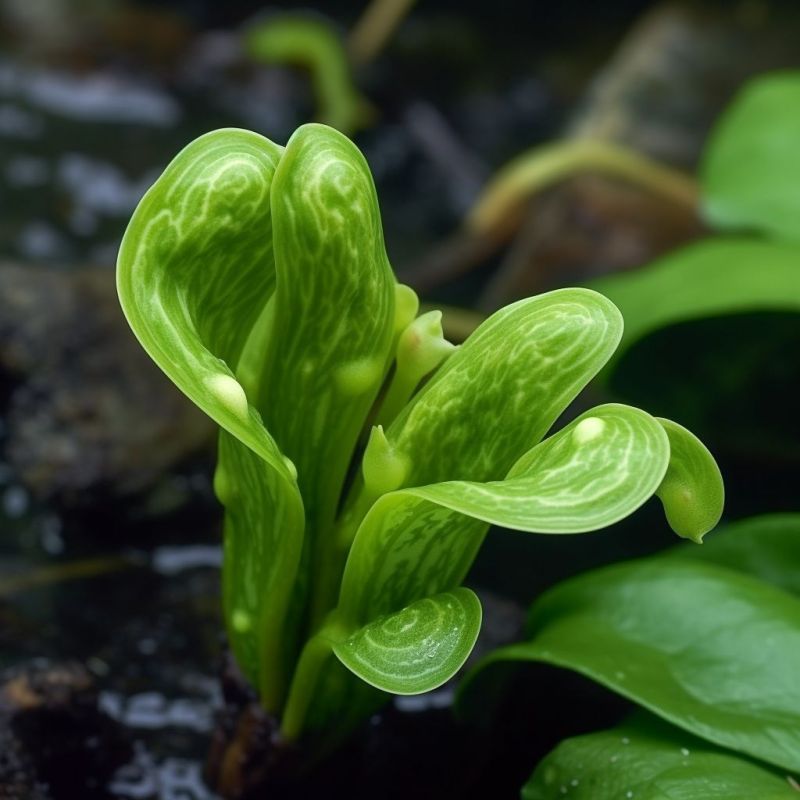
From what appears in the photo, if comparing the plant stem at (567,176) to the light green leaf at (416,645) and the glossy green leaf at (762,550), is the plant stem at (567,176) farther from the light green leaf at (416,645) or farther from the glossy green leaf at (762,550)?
the light green leaf at (416,645)

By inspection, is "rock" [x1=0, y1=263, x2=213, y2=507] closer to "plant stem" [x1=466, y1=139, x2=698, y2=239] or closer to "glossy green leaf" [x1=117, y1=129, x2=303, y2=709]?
"glossy green leaf" [x1=117, y1=129, x2=303, y2=709]

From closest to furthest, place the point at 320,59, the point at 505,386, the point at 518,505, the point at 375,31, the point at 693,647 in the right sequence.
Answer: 1. the point at 518,505
2. the point at 505,386
3. the point at 693,647
4. the point at 320,59
5. the point at 375,31

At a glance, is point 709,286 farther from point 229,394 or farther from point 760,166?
point 229,394

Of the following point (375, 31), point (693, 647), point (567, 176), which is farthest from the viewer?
point (375, 31)

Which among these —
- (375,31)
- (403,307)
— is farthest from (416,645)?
(375,31)

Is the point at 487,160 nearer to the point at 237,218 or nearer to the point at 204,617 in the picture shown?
the point at 204,617

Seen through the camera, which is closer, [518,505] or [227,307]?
[518,505]

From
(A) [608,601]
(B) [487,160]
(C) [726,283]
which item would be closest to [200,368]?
(A) [608,601]
